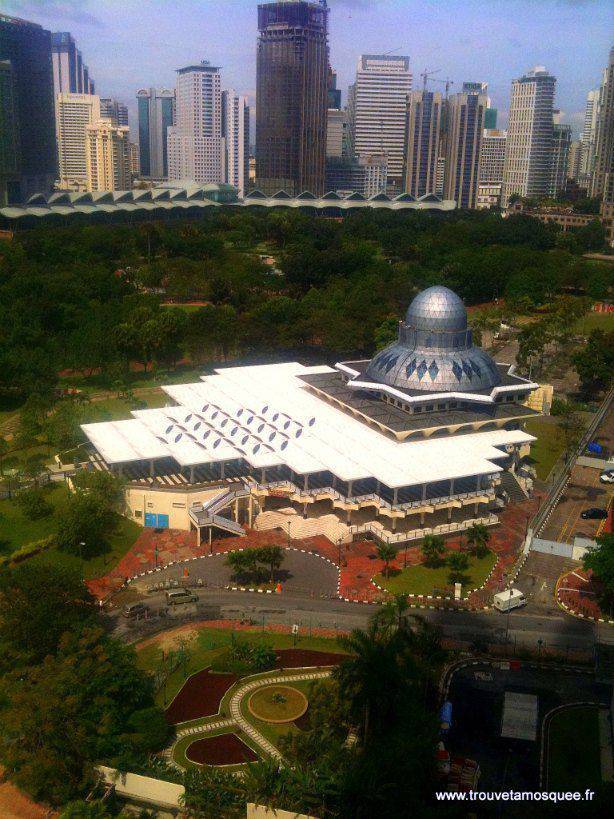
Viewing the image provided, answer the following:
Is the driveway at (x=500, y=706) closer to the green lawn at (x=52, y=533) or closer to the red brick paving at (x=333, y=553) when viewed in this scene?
the red brick paving at (x=333, y=553)

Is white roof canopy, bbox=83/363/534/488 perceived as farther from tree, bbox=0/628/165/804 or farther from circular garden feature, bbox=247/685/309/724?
tree, bbox=0/628/165/804

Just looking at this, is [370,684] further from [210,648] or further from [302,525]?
[302,525]

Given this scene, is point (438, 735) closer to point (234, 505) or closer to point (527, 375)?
point (234, 505)

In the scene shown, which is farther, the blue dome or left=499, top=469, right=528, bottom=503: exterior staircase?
the blue dome

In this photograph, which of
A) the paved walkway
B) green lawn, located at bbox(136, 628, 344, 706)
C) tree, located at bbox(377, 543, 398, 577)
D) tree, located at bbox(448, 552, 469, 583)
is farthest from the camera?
tree, located at bbox(377, 543, 398, 577)

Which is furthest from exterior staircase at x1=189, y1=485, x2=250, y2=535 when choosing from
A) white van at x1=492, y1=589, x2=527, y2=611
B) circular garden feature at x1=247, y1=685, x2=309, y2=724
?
white van at x1=492, y1=589, x2=527, y2=611

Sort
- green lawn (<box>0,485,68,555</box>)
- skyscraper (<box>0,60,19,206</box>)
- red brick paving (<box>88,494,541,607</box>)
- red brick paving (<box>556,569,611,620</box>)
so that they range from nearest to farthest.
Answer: red brick paving (<box>556,569,611,620</box>) → red brick paving (<box>88,494,541,607</box>) → green lawn (<box>0,485,68,555</box>) → skyscraper (<box>0,60,19,206</box>)

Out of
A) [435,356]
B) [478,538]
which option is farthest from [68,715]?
[435,356]
